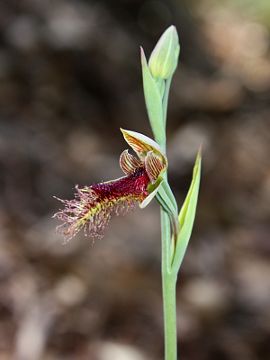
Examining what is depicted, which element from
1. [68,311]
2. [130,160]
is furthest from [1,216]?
[130,160]

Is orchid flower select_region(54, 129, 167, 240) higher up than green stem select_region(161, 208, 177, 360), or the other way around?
orchid flower select_region(54, 129, 167, 240)

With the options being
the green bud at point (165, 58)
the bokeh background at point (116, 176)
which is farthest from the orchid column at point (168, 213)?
the bokeh background at point (116, 176)

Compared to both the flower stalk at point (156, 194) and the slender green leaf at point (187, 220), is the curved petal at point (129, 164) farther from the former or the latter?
the slender green leaf at point (187, 220)

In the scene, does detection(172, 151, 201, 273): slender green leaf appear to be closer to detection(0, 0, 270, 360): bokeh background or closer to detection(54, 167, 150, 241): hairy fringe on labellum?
detection(54, 167, 150, 241): hairy fringe on labellum

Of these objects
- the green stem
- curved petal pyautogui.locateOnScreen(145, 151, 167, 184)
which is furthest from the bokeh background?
curved petal pyautogui.locateOnScreen(145, 151, 167, 184)

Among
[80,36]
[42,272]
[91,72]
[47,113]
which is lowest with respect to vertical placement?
[42,272]

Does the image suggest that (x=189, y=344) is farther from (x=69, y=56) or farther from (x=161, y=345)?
(x=69, y=56)
